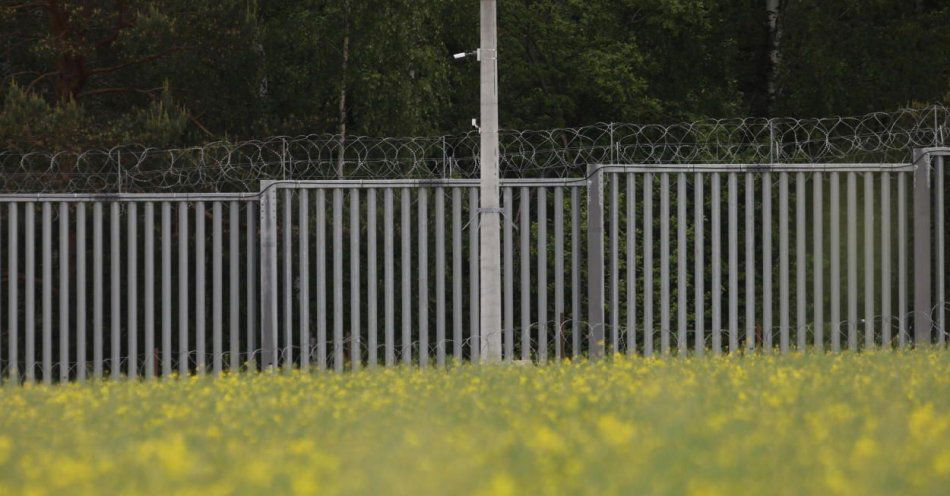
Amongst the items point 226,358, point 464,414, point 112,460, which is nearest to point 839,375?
point 464,414

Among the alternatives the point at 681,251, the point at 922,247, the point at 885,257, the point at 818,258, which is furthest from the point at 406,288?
the point at 922,247

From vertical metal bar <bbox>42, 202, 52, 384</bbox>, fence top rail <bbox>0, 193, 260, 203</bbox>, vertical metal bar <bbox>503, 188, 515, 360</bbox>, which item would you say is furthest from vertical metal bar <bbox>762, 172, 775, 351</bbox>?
vertical metal bar <bbox>42, 202, 52, 384</bbox>

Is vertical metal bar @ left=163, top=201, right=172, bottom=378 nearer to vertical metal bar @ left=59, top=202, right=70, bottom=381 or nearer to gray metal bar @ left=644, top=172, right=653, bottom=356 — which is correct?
vertical metal bar @ left=59, top=202, right=70, bottom=381

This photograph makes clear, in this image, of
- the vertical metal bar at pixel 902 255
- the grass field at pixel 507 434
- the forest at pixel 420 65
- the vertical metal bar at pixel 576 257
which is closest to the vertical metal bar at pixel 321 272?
the vertical metal bar at pixel 576 257

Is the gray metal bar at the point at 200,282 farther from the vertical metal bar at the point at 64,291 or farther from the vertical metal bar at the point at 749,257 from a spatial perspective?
the vertical metal bar at the point at 749,257

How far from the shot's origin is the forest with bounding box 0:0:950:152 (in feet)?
67.5

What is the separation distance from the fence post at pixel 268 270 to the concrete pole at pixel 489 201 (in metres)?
2.20

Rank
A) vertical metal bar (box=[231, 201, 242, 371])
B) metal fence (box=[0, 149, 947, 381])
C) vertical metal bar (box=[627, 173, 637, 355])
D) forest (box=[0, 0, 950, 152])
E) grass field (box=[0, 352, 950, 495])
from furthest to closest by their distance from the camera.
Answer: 1. forest (box=[0, 0, 950, 152])
2. vertical metal bar (box=[231, 201, 242, 371])
3. metal fence (box=[0, 149, 947, 381])
4. vertical metal bar (box=[627, 173, 637, 355])
5. grass field (box=[0, 352, 950, 495])

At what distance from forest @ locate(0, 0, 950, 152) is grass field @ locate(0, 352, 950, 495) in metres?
11.1

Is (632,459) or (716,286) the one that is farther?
(716,286)

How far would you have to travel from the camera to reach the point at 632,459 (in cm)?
461

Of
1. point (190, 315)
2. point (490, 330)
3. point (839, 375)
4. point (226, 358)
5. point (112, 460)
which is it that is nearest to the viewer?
point (112, 460)

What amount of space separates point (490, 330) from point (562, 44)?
717 inches

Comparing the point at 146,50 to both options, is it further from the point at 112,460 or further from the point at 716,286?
the point at 112,460
